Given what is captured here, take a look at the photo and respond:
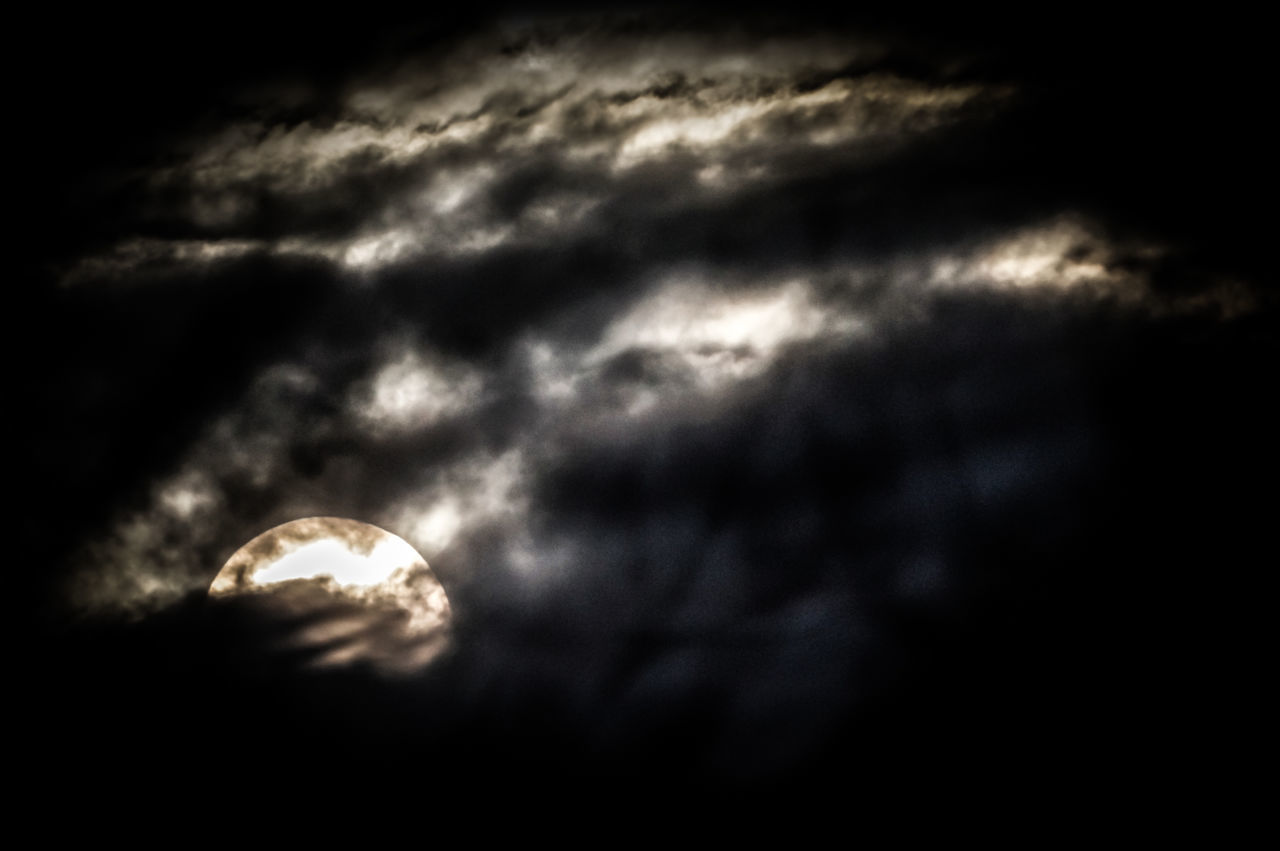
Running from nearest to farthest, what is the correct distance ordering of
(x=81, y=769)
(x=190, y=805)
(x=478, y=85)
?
(x=478, y=85) → (x=81, y=769) → (x=190, y=805)

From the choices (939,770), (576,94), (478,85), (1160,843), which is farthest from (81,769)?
(1160,843)

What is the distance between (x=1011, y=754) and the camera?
6.01 meters

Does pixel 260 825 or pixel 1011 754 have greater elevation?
pixel 260 825

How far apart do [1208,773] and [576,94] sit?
869 centimetres

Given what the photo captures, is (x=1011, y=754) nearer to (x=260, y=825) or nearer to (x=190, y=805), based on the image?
(x=260, y=825)

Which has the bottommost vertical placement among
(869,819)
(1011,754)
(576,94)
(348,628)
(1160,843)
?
(1160,843)

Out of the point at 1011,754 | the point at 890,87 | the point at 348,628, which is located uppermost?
the point at 890,87

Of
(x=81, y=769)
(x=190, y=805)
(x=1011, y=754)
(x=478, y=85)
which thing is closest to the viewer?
(x=478, y=85)

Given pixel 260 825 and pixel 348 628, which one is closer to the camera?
pixel 348 628

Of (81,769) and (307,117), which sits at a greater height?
(307,117)

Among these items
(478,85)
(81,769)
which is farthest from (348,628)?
(478,85)

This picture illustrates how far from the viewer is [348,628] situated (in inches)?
191

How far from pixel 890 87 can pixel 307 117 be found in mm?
4356

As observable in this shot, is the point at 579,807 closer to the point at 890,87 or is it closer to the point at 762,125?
the point at 762,125
